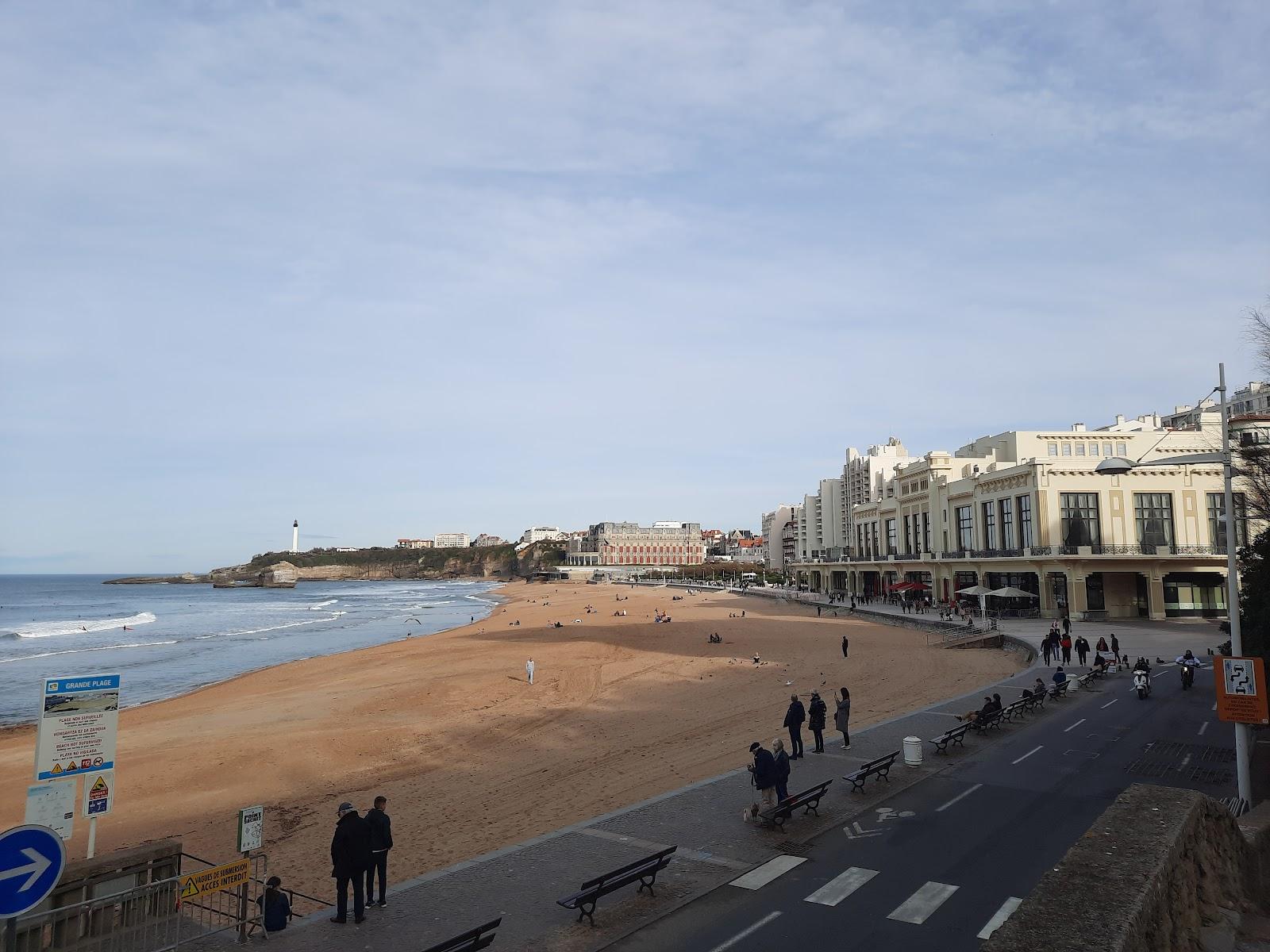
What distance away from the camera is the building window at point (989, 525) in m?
56.8

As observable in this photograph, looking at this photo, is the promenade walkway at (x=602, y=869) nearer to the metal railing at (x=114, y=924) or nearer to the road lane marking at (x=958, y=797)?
the road lane marking at (x=958, y=797)

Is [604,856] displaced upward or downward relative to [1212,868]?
downward

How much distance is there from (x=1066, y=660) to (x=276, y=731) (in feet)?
97.7

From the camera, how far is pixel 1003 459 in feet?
222

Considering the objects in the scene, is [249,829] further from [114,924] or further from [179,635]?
[179,635]

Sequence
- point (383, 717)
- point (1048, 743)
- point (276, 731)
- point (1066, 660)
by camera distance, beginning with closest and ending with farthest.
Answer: point (1048, 743), point (276, 731), point (383, 717), point (1066, 660)

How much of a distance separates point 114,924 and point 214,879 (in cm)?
99

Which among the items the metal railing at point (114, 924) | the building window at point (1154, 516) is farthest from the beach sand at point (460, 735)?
the building window at point (1154, 516)

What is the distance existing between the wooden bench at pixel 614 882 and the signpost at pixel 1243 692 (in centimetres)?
878

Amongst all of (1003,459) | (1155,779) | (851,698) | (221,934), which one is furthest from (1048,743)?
(1003,459)

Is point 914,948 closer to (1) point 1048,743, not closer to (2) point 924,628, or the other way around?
(1) point 1048,743

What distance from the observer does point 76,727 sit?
9.30 metres

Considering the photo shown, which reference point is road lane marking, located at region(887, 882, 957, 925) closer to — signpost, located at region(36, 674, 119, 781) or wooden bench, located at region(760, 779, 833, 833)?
wooden bench, located at region(760, 779, 833, 833)

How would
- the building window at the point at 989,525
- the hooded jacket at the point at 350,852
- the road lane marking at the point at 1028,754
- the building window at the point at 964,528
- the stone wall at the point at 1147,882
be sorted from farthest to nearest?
1. the building window at the point at 964,528
2. the building window at the point at 989,525
3. the road lane marking at the point at 1028,754
4. the hooded jacket at the point at 350,852
5. the stone wall at the point at 1147,882
